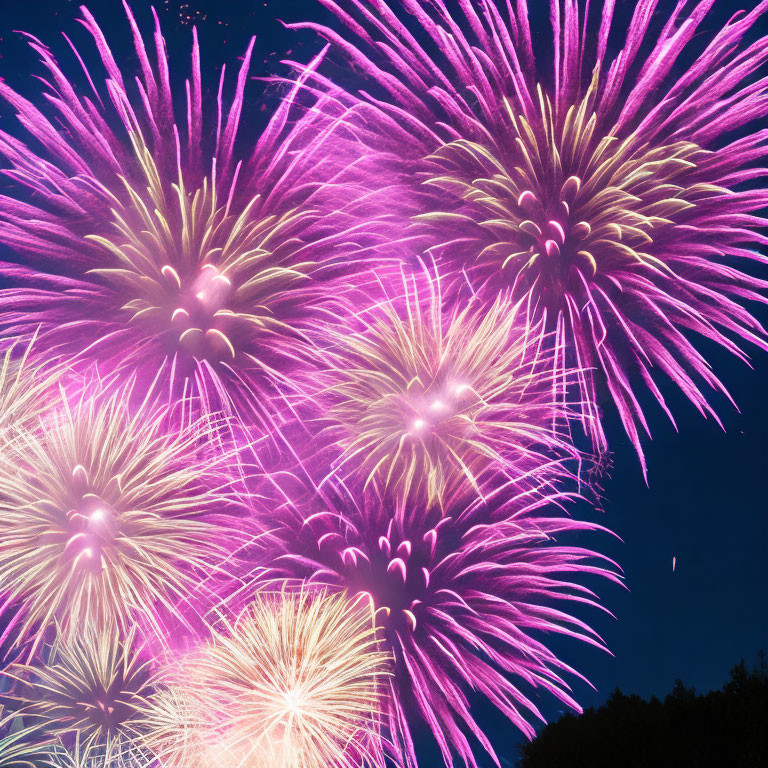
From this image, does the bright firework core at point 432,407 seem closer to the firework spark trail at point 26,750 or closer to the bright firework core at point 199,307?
the bright firework core at point 199,307

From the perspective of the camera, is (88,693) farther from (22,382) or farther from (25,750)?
(22,382)

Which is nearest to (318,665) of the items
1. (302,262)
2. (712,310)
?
(302,262)

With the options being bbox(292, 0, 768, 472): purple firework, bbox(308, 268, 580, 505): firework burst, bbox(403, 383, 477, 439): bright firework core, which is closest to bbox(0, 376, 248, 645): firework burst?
bbox(308, 268, 580, 505): firework burst

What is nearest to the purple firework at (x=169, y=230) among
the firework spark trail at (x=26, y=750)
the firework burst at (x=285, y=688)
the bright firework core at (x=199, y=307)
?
the bright firework core at (x=199, y=307)

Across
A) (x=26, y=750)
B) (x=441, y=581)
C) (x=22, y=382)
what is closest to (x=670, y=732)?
(x=441, y=581)

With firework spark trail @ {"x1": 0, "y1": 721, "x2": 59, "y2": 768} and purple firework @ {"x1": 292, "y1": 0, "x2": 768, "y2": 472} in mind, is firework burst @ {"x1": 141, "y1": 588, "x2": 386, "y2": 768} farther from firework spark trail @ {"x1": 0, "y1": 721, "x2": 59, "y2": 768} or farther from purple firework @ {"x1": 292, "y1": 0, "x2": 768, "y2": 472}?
purple firework @ {"x1": 292, "y1": 0, "x2": 768, "y2": 472}

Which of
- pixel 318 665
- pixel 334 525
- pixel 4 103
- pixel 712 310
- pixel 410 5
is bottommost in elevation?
pixel 318 665

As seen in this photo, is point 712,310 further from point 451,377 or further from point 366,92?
point 366,92
